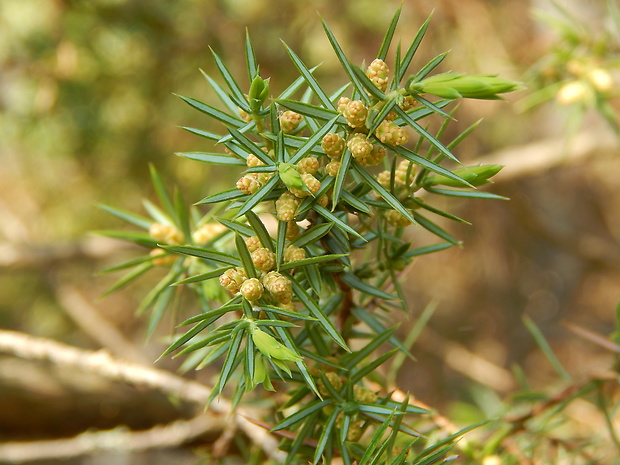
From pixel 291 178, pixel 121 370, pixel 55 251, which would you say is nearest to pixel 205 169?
pixel 55 251

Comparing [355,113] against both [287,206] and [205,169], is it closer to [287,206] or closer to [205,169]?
[287,206]

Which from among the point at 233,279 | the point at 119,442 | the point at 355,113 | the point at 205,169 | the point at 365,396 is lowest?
the point at 119,442

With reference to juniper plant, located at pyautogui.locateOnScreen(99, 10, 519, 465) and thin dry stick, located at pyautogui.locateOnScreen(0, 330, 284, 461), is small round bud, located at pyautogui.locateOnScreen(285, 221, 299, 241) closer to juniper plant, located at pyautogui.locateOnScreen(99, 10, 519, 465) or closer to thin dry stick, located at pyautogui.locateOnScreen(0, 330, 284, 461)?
juniper plant, located at pyautogui.locateOnScreen(99, 10, 519, 465)

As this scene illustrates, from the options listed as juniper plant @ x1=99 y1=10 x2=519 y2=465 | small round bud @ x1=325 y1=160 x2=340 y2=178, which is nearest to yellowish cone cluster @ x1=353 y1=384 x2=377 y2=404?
juniper plant @ x1=99 y1=10 x2=519 y2=465

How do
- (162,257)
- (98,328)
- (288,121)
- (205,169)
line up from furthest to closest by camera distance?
(205,169) < (98,328) < (162,257) < (288,121)

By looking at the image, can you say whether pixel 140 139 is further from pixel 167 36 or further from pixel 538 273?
pixel 538 273

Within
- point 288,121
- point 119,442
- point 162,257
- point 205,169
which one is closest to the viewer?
point 288,121

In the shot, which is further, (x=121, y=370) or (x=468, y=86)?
(x=121, y=370)
